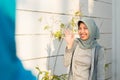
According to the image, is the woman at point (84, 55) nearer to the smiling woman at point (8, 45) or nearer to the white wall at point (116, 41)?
the smiling woman at point (8, 45)

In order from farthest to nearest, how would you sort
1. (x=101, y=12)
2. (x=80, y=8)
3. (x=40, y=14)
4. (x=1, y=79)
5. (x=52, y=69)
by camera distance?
(x=101, y=12) → (x=80, y=8) → (x=52, y=69) → (x=40, y=14) → (x=1, y=79)

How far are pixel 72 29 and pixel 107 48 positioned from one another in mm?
1423

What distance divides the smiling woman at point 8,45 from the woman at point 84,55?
50 cm

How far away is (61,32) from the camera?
11.6 ft

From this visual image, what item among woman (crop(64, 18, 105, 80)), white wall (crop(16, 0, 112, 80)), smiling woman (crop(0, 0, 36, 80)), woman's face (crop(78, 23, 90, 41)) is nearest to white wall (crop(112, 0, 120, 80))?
white wall (crop(16, 0, 112, 80))

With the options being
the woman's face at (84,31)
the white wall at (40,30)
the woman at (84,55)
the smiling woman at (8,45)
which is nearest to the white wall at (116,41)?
the white wall at (40,30)

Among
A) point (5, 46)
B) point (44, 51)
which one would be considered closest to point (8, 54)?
point (5, 46)

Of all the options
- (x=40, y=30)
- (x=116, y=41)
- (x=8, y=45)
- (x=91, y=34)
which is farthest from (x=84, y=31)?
(x=116, y=41)

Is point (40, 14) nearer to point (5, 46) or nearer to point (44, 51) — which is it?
point (44, 51)

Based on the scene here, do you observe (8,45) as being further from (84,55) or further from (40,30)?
(84,55)

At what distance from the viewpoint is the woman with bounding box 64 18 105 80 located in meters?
3.00

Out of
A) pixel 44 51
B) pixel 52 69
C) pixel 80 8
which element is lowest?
pixel 52 69

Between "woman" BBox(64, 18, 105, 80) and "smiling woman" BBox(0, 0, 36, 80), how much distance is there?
50cm

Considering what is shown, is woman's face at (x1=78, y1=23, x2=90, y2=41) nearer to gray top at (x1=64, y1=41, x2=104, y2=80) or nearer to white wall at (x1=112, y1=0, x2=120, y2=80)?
gray top at (x1=64, y1=41, x2=104, y2=80)
